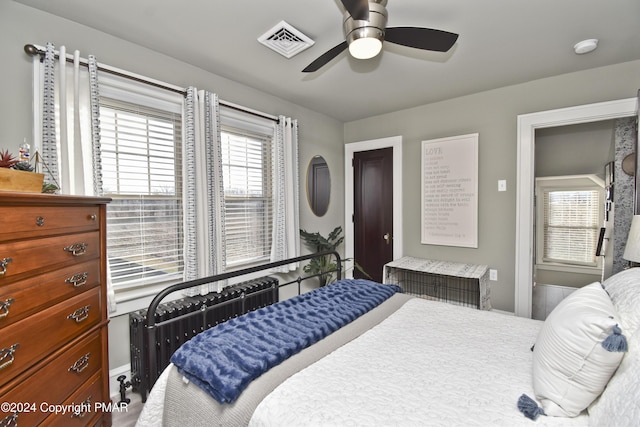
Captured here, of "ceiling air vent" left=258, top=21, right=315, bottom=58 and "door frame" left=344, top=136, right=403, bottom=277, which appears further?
"door frame" left=344, top=136, right=403, bottom=277

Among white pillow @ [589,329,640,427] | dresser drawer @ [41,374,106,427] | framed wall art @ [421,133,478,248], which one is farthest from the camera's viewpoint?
framed wall art @ [421,133,478,248]

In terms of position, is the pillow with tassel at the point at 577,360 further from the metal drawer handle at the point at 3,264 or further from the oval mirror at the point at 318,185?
the oval mirror at the point at 318,185

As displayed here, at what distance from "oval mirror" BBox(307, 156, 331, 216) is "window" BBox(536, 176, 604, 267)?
3.46 meters

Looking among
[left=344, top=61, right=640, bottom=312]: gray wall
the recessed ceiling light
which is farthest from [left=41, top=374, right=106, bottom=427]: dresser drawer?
the recessed ceiling light

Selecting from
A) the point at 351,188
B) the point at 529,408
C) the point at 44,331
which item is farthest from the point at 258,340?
the point at 351,188

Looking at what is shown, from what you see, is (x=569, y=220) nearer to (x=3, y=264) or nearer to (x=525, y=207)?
(x=525, y=207)

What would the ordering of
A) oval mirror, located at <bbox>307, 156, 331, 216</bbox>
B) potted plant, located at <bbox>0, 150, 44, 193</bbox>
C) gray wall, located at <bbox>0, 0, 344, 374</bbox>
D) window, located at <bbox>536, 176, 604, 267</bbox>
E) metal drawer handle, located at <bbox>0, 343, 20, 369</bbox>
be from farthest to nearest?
1. window, located at <bbox>536, 176, 604, 267</bbox>
2. oval mirror, located at <bbox>307, 156, 331, 216</bbox>
3. gray wall, located at <bbox>0, 0, 344, 374</bbox>
4. potted plant, located at <bbox>0, 150, 44, 193</bbox>
5. metal drawer handle, located at <bbox>0, 343, 20, 369</bbox>

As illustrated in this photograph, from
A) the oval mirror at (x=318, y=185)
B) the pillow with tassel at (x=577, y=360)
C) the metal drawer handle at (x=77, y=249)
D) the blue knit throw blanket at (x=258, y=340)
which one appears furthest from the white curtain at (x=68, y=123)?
the pillow with tassel at (x=577, y=360)

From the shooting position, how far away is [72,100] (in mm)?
1821

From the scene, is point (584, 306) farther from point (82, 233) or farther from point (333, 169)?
point (333, 169)

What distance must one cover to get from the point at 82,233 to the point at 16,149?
0.80 m

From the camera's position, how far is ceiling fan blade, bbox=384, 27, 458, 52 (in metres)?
1.56

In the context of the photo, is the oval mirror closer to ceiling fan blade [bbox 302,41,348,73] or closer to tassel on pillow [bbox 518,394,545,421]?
ceiling fan blade [bbox 302,41,348,73]

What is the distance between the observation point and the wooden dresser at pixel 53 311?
3.47 feet
